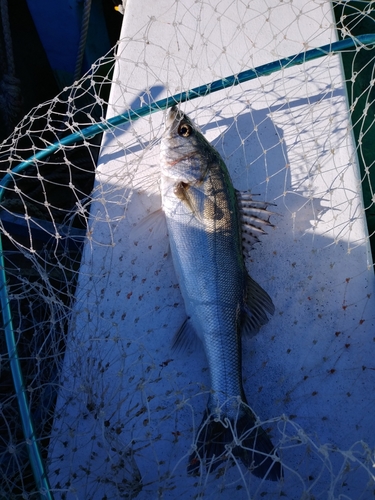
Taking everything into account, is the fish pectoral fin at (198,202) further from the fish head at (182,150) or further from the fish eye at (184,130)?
the fish eye at (184,130)

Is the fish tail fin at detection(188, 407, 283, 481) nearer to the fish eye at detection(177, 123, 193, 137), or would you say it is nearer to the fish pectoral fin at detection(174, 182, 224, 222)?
the fish pectoral fin at detection(174, 182, 224, 222)

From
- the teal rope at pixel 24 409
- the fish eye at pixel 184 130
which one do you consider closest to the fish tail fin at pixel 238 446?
the teal rope at pixel 24 409

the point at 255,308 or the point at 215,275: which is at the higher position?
the point at 215,275

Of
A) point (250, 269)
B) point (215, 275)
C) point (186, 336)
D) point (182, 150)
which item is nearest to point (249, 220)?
point (250, 269)

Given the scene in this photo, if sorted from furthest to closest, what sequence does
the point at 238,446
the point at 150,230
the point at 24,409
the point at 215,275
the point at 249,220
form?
1. the point at 150,230
2. the point at 249,220
3. the point at 215,275
4. the point at 238,446
5. the point at 24,409

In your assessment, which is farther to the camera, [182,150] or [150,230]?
[150,230]

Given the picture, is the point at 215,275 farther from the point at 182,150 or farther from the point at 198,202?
the point at 182,150
